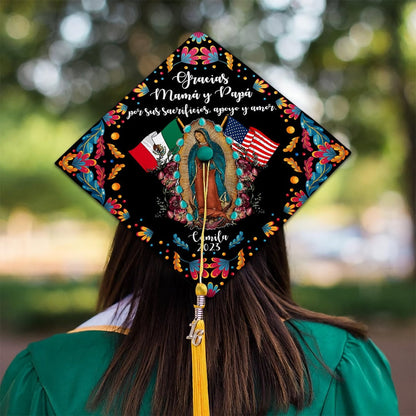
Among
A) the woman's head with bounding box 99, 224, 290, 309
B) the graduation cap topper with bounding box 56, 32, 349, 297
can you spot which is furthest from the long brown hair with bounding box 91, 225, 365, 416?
the graduation cap topper with bounding box 56, 32, 349, 297

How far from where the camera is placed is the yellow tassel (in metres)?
1.43

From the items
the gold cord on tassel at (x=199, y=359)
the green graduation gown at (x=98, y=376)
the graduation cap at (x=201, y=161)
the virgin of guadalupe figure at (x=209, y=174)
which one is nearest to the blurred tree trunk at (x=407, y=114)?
the graduation cap at (x=201, y=161)

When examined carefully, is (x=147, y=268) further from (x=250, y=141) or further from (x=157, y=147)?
(x=250, y=141)

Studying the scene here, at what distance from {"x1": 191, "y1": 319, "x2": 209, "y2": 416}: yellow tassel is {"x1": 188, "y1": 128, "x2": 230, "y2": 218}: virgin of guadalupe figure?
0.39m

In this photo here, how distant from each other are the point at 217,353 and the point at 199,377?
3.9 inches

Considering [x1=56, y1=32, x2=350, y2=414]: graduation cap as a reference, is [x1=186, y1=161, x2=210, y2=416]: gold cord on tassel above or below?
below

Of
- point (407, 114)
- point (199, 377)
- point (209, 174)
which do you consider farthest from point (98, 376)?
point (407, 114)

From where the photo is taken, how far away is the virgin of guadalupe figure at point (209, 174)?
165cm

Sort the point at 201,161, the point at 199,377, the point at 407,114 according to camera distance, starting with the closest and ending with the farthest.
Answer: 1. the point at 199,377
2. the point at 201,161
3. the point at 407,114

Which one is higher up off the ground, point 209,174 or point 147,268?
point 209,174

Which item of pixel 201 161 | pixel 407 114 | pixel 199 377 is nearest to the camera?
pixel 199 377

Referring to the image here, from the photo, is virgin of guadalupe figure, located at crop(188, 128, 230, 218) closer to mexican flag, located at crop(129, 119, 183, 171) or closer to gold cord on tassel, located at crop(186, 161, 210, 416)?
mexican flag, located at crop(129, 119, 183, 171)

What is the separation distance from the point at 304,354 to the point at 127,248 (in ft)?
1.98

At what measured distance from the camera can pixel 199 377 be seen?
4.70 ft
